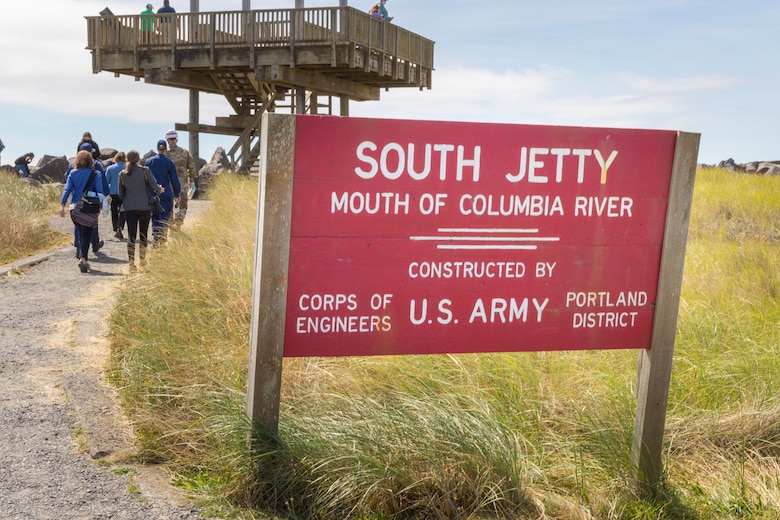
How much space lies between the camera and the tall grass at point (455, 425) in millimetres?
3643

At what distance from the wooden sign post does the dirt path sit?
0.85 meters

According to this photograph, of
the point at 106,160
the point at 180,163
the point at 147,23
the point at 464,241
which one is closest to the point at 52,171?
the point at 106,160

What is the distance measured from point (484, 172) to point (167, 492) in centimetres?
210

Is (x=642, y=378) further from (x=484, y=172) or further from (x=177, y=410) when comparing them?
(x=177, y=410)

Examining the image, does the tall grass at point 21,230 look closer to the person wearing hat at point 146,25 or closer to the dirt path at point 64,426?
the dirt path at point 64,426

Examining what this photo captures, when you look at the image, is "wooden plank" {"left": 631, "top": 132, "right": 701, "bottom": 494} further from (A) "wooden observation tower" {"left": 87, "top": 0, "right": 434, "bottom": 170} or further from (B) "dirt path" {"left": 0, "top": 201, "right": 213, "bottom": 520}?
(A) "wooden observation tower" {"left": 87, "top": 0, "right": 434, "bottom": 170}

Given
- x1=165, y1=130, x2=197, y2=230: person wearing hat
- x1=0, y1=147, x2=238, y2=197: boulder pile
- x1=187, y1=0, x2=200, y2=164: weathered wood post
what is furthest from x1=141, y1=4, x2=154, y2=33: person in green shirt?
x1=165, y1=130, x2=197, y2=230: person wearing hat

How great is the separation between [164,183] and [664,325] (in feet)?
26.9

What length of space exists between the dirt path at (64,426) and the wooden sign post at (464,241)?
845 millimetres

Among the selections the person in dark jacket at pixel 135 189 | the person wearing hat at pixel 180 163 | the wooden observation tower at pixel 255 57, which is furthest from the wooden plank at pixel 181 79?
the person in dark jacket at pixel 135 189

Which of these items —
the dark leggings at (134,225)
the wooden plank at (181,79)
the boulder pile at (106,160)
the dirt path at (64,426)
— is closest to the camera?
the dirt path at (64,426)

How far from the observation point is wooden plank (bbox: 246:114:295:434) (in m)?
3.47

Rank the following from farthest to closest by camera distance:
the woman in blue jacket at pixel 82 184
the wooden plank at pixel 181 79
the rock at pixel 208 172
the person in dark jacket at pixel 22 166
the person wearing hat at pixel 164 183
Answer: the person in dark jacket at pixel 22 166
the wooden plank at pixel 181 79
the rock at pixel 208 172
the person wearing hat at pixel 164 183
the woman in blue jacket at pixel 82 184

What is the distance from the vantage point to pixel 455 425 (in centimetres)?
381
